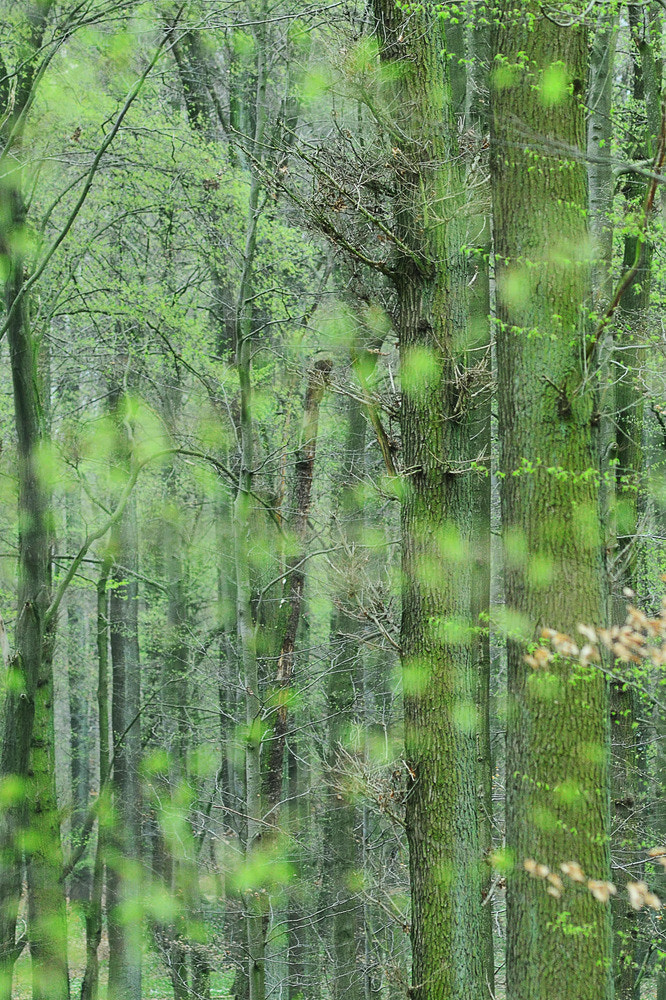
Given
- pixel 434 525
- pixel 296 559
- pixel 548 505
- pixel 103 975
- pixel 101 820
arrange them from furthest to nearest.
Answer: pixel 103 975 < pixel 101 820 < pixel 296 559 < pixel 434 525 < pixel 548 505

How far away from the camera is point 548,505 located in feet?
15.5

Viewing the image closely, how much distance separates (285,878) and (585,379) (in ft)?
17.6

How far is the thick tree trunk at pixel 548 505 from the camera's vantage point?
4523 mm

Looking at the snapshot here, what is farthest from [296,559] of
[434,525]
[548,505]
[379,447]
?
[548,505]

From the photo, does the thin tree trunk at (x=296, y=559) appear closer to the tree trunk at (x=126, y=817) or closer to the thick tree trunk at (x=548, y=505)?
the tree trunk at (x=126, y=817)

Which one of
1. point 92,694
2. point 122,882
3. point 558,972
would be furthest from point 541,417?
point 92,694

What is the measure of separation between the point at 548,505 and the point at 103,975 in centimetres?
1613

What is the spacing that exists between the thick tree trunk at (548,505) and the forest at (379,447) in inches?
0.7

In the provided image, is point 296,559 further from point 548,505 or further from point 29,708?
point 548,505

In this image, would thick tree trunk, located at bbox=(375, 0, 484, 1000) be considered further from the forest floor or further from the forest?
the forest floor

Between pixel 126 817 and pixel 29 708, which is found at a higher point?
pixel 29 708

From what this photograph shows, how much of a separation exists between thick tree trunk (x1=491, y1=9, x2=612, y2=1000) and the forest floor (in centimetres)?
1238

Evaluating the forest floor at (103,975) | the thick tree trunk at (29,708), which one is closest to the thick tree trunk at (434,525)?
the thick tree trunk at (29,708)

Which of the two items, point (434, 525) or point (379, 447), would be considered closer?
point (434, 525)
